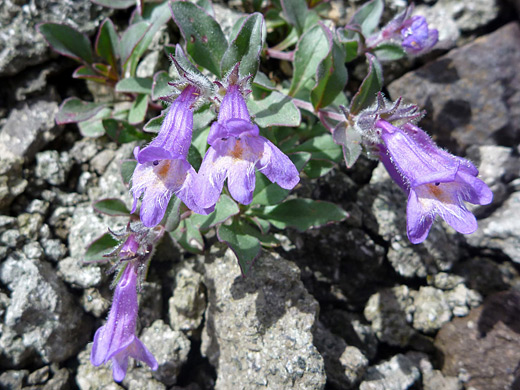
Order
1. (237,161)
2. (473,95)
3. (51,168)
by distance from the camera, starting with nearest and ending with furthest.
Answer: (237,161) < (51,168) < (473,95)

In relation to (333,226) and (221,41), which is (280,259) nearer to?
(333,226)

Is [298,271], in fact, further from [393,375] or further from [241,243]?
[393,375]

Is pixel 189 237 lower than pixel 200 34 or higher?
lower

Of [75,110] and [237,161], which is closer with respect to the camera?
[237,161]

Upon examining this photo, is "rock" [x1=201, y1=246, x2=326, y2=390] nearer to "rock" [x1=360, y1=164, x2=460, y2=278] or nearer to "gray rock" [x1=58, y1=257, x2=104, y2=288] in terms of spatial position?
"gray rock" [x1=58, y1=257, x2=104, y2=288]

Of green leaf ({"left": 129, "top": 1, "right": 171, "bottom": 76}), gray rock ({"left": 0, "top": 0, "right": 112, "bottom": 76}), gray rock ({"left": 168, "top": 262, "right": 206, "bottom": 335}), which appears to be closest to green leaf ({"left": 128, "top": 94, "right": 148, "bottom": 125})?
green leaf ({"left": 129, "top": 1, "right": 171, "bottom": 76})

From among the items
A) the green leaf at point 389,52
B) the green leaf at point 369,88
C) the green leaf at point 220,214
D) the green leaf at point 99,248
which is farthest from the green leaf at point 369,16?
the green leaf at point 99,248

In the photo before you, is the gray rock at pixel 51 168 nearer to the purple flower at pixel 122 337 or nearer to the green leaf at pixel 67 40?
the green leaf at pixel 67 40

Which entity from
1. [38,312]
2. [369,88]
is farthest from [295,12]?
[38,312]
